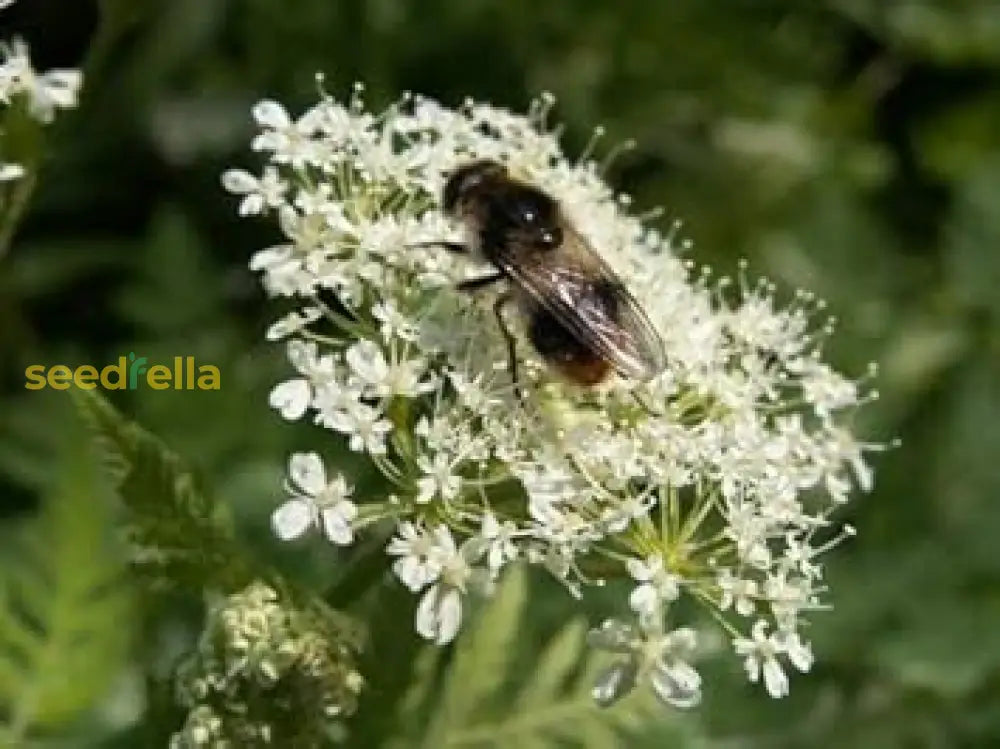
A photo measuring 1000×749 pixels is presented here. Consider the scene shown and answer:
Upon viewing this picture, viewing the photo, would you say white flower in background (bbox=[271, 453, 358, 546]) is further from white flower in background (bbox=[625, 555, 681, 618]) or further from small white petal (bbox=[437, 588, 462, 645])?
white flower in background (bbox=[625, 555, 681, 618])

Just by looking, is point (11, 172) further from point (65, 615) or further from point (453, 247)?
point (65, 615)

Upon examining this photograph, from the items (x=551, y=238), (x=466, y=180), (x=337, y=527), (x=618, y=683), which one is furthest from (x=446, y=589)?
(x=466, y=180)

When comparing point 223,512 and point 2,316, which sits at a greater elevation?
point 2,316

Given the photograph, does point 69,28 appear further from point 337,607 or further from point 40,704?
point 337,607

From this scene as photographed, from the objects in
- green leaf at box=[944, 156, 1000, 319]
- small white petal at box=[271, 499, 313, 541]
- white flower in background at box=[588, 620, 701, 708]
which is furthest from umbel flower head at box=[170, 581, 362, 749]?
green leaf at box=[944, 156, 1000, 319]

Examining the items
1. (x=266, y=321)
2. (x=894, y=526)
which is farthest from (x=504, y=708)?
(x=266, y=321)
